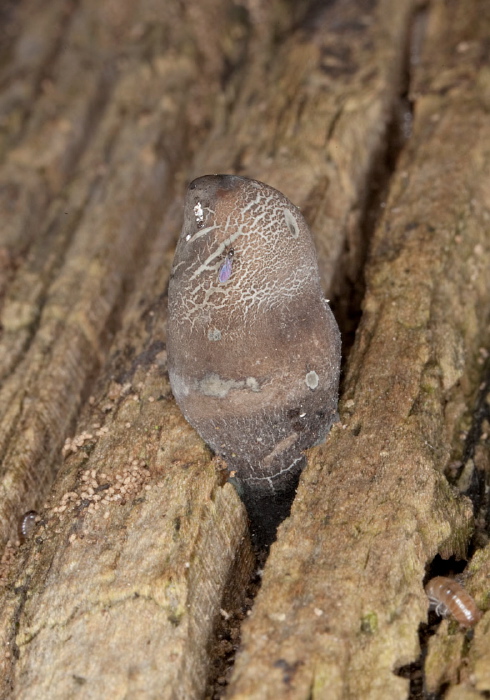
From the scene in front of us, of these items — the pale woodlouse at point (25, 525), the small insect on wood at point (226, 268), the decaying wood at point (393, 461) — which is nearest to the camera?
the decaying wood at point (393, 461)

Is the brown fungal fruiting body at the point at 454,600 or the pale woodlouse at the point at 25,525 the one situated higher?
the pale woodlouse at the point at 25,525

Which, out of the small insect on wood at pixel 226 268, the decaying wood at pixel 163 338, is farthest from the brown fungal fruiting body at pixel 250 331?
the decaying wood at pixel 163 338

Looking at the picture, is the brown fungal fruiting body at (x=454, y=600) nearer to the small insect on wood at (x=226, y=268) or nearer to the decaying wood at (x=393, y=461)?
the decaying wood at (x=393, y=461)

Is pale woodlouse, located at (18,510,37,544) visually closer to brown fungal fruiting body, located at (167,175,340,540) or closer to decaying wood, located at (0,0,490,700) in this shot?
decaying wood, located at (0,0,490,700)

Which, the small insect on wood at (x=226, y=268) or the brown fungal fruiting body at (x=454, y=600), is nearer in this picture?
the brown fungal fruiting body at (x=454, y=600)

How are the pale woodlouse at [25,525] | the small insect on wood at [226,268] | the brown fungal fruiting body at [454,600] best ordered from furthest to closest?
the pale woodlouse at [25,525]
the small insect on wood at [226,268]
the brown fungal fruiting body at [454,600]

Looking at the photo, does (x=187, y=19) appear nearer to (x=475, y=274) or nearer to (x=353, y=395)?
(x=475, y=274)

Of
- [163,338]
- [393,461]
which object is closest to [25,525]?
[163,338]

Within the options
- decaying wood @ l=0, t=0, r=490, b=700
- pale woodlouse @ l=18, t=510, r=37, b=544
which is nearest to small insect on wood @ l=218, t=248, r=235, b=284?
decaying wood @ l=0, t=0, r=490, b=700
